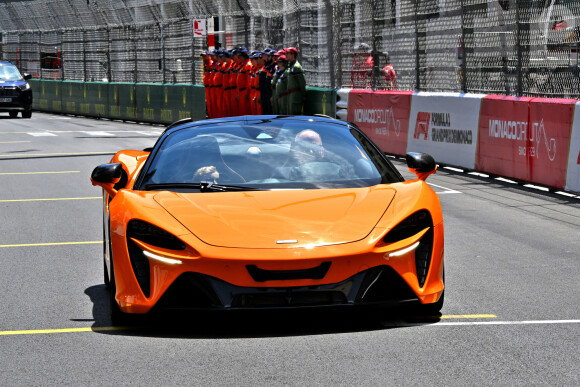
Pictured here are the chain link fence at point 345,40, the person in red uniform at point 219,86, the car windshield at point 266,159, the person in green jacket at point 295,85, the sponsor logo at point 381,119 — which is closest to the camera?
the car windshield at point 266,159

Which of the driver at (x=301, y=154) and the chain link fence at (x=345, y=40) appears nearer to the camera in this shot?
the driver at (x=301, y=154)

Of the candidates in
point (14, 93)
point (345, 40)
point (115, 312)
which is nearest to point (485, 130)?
point (345, 40)

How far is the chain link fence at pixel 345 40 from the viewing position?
14.4m

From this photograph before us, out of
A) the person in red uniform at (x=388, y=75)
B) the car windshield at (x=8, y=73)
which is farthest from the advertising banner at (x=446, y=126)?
the car windshield at (x=8, y=73)

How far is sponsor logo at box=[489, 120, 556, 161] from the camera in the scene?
13.2m

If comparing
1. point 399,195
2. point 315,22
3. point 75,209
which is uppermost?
point 315,22

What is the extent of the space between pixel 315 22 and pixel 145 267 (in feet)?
59.3

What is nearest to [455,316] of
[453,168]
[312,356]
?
[312,356]

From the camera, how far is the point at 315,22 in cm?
2319

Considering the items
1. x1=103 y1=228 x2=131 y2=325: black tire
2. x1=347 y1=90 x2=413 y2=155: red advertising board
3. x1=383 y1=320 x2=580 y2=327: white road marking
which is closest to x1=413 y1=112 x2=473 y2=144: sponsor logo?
x1=347 y1=90 x2=413 y2=155: red advertising board

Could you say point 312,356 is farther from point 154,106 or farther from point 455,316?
point 154,106

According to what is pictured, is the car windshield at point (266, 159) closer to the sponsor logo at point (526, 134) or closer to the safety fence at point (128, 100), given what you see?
the sponsor logo at point (526, 134)

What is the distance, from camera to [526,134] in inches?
545

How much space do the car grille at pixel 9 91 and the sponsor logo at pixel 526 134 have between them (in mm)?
23958
